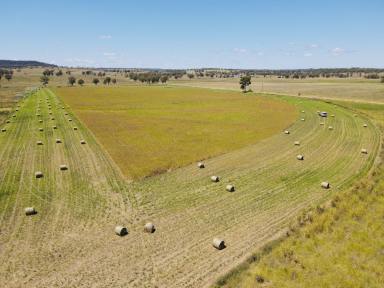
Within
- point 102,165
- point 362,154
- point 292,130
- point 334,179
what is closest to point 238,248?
point 334,179

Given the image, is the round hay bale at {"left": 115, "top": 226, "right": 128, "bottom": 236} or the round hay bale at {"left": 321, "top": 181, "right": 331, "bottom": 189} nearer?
the round hay bale at {"left": 115, "top": 226, "right": 128, "bottom": 236}

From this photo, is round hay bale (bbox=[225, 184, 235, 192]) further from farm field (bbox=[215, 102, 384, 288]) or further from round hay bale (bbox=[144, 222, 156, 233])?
round hay bale (bbox=[144, 222, 156, 233])

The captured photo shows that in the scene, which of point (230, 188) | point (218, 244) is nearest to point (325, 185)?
point (230, 188)

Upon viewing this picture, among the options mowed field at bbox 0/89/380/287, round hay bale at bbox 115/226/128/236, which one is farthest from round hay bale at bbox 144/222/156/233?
round hay bale at bbox 115/226/128/236

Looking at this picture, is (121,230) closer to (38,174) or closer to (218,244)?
(218,244)

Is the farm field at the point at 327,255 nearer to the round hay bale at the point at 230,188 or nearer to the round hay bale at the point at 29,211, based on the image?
the round hay bale at the point at 230,188

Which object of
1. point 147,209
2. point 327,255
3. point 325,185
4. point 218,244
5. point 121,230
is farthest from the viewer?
point 325,185

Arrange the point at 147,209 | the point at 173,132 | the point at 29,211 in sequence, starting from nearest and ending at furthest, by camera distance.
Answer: the point at 29,211, the point at 147,209, the point at 173,132

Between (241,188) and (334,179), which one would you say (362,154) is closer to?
(334,179)
